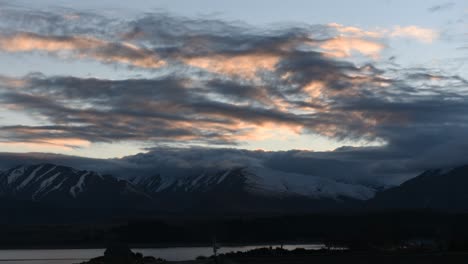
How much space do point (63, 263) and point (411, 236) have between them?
93.4m

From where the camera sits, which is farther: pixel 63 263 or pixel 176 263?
pixel 63 263

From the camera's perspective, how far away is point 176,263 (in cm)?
10356

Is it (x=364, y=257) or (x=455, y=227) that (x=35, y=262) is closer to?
(x=364, y=257)

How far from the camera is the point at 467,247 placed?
111438mm

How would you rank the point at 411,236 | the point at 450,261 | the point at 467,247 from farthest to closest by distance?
the point at 411,236, the point at 467,247, the point at 450,261

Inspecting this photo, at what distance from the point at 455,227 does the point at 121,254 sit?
126 meters

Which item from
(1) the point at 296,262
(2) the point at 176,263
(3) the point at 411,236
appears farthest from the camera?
(3) the point at 411,236

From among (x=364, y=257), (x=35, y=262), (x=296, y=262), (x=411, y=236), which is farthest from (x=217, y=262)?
(x=411, y=236)

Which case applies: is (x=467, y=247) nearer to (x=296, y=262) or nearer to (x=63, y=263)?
(x=296, y=262)

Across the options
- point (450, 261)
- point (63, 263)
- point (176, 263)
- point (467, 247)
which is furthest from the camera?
point (63, 263)

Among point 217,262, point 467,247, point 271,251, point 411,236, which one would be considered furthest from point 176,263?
point 411,236

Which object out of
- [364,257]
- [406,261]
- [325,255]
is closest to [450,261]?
[406,261]

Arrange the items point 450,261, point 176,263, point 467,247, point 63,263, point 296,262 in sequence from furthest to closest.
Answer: point 63,263 → point 467,247 → point 176,263 → point 296,262 → point 450,261

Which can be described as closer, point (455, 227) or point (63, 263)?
point (63, 263)
